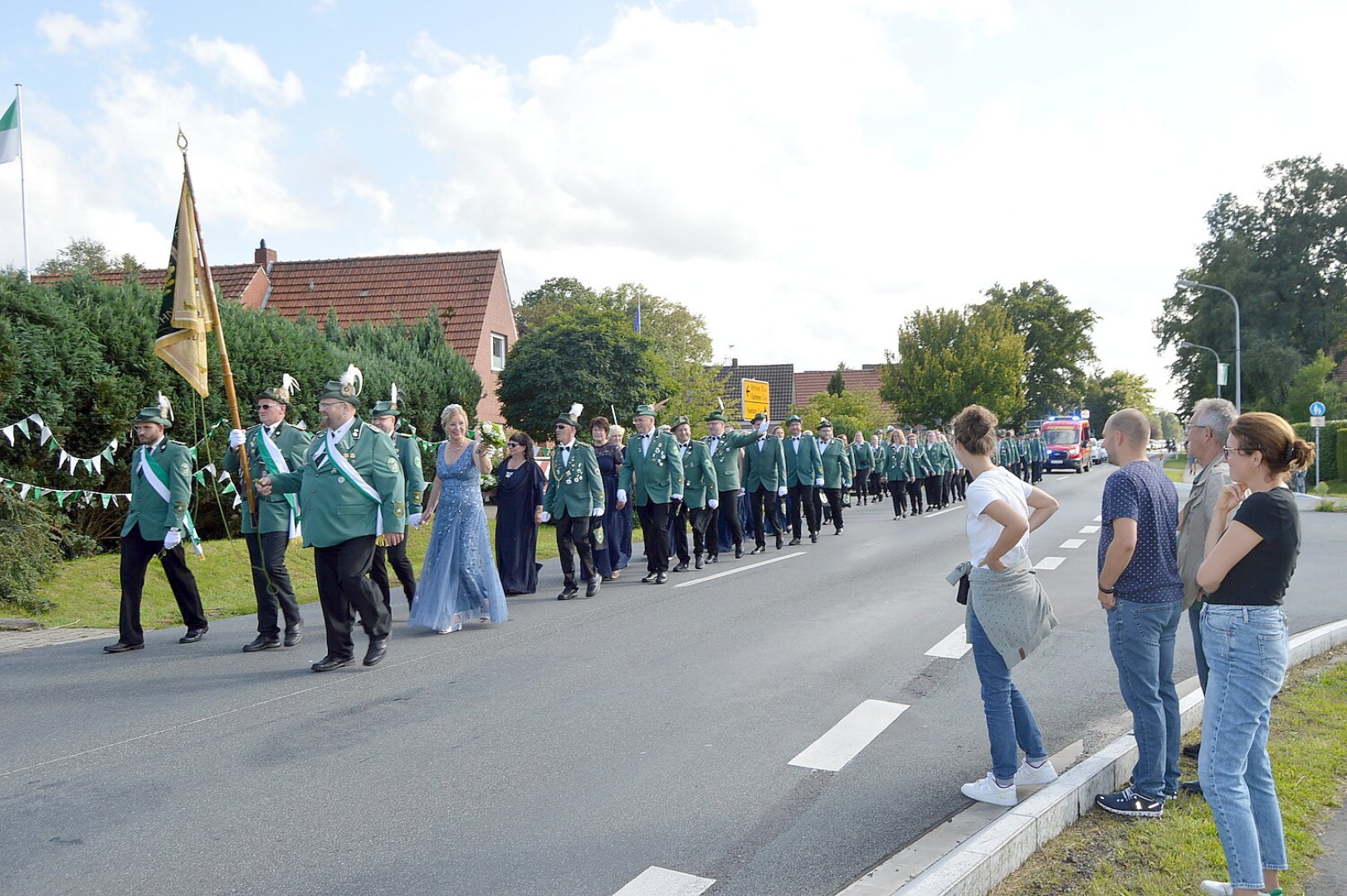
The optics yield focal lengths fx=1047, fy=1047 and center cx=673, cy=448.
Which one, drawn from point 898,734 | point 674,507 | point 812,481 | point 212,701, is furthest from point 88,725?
point 812,481

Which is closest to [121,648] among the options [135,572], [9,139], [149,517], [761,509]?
[135,572]

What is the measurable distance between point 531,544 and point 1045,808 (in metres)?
7.96

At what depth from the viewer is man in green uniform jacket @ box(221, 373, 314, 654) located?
27.2 ft

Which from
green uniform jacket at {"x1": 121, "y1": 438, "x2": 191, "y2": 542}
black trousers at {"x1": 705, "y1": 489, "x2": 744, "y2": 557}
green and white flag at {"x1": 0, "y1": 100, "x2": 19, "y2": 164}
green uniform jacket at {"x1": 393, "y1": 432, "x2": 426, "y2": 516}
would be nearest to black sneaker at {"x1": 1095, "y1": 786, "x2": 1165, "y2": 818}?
green uniform jacket at {"x1": 393, "y1": 432, "x2": 426, "y2": 516}

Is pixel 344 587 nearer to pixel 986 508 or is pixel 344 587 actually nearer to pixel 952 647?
pixel 952 647

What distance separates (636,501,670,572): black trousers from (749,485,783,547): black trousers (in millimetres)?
3592

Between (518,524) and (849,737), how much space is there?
624 cm

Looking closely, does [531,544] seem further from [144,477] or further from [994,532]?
[994,532]

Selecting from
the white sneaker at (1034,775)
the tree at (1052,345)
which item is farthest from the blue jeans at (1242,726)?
the tree at (1052,345)

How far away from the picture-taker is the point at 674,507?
13.4 m

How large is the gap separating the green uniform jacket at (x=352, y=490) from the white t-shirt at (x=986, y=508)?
436 centimetres

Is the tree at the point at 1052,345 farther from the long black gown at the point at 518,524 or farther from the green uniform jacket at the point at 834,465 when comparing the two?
the long black gown at the point at 518,524

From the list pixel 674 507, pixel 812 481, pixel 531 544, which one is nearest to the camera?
pixel 531 544

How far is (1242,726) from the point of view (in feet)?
11.8
